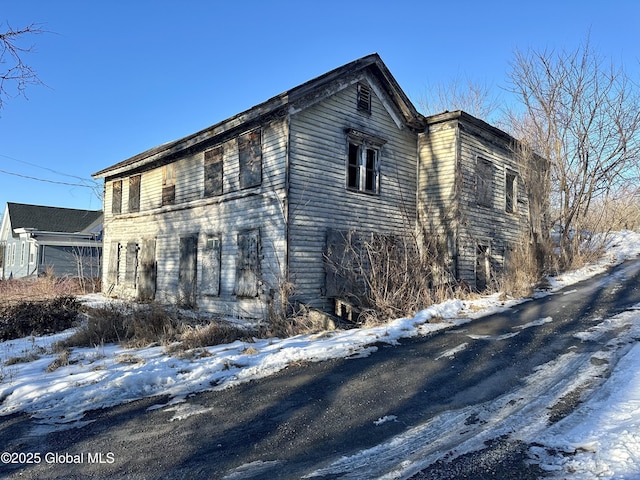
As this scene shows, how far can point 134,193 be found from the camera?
18.4 metres

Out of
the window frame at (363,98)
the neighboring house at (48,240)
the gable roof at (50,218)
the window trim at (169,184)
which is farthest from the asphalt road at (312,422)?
the gable roof at (50,218)

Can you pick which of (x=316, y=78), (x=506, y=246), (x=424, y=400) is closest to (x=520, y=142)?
(x=506, y=246)

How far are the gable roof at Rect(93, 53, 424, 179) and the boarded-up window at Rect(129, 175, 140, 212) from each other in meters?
1.03

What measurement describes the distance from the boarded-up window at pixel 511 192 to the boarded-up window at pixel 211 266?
38.8 ft

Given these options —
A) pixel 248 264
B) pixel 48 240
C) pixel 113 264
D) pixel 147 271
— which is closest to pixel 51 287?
pixel 113 264

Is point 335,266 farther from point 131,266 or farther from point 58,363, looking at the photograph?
point 131,266

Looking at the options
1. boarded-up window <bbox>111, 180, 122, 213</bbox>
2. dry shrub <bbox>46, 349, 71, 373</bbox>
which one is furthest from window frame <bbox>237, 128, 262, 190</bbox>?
boarded-up window <bbox>111, 180, 122, 213</bbox>

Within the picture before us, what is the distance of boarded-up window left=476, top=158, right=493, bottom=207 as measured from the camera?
1563cm

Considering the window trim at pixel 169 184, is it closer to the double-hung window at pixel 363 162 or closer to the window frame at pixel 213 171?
the window frame at pixel 213 171

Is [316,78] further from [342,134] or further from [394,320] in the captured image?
[394,320]

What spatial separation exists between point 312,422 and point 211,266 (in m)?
10.2

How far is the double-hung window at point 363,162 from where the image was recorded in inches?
524

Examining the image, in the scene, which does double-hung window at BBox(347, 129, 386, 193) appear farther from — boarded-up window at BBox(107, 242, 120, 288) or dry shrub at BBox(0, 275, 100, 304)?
boarded-up window at BBox(107, 242, 120, 288)

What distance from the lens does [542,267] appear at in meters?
15.1
